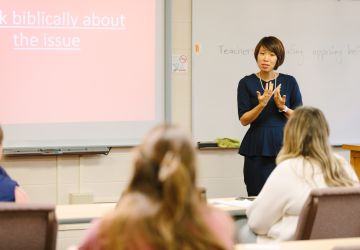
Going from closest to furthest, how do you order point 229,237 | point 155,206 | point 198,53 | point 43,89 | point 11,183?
point 155,206
point 229,237
point 11,183
point 43,89
point 198,53

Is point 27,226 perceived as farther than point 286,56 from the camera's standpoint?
No

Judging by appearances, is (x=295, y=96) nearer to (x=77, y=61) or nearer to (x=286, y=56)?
(x=286, y=56)

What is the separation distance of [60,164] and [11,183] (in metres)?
2.39

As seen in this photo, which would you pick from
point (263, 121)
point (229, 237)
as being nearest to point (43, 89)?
point (263, 121)

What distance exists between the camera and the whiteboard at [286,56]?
5.68m

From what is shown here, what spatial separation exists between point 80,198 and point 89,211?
199 cm

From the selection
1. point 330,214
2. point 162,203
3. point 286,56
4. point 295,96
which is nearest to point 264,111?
point 295,96

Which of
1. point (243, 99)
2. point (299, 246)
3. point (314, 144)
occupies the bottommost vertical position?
point (299, 246)

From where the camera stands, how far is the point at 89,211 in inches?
134

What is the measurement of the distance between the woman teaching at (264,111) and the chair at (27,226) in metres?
2.28

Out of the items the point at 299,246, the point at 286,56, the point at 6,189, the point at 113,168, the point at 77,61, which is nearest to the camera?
the point at 299,246

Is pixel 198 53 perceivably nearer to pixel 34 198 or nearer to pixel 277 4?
pixel 277 4

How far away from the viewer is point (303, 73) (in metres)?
5.96

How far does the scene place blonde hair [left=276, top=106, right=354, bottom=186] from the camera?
312 cm
